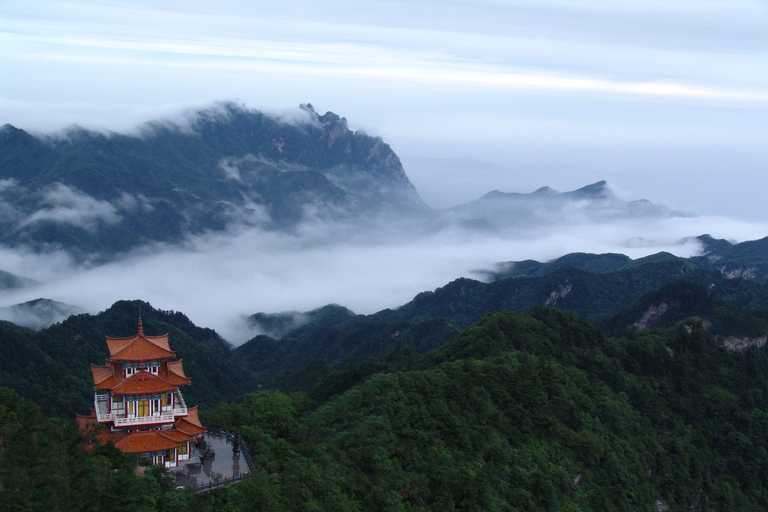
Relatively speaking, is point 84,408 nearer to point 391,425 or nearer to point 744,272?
point 391,425

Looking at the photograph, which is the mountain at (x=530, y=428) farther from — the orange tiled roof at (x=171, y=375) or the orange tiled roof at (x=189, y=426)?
the orange tiled roof at (x=171, y=375)

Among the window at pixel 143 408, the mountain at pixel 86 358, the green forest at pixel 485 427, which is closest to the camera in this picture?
the green forest at pixel 485 427

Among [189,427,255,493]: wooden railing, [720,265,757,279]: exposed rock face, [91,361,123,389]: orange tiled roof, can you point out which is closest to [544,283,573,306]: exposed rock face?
[720,265,757,279]: exposed rock face

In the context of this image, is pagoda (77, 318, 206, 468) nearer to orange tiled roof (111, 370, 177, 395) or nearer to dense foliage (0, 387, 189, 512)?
orange tiled roof (111, 370, 177, 395)

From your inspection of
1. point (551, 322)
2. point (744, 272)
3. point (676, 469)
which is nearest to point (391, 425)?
point (676, 469)

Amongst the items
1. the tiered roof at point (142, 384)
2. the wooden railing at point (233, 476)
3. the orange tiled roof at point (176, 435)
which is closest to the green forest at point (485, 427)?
the wooden railing at point (233, 476)

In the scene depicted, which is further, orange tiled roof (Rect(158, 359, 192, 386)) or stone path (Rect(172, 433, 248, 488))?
orange tiled roof (Rect(158, 359, 192, 386))

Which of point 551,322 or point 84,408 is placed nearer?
point 551,322
